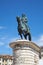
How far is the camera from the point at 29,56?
67.2 ft

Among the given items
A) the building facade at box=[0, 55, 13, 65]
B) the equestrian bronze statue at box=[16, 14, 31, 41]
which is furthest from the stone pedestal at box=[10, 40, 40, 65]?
the building facade at box=[0, 55, 13, 65]

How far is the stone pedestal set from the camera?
66.8 ft

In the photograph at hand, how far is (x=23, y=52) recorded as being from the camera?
2053 cm

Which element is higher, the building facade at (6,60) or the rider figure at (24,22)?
the building facade at (6,60)

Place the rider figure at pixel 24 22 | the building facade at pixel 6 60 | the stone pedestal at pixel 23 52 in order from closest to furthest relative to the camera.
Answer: the stone pedestal at pixel 23 52, the rider figure at pixel 24 22, the building facade at pixel 6 60

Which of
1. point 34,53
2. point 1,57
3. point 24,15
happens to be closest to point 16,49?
point 34,53

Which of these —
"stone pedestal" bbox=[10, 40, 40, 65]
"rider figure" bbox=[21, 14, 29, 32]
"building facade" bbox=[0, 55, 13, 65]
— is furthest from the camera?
Answer: "building facade" bbox=[0, 55, 13, 65]

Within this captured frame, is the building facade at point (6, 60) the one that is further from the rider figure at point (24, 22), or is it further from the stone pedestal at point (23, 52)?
the stone pedestal at point (23, 52)

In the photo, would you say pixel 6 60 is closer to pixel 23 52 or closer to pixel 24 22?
pixel 24 22

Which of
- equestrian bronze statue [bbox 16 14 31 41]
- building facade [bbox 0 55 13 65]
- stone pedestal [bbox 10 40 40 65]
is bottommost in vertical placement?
stone pedestal [bbox 10 40 40 65]

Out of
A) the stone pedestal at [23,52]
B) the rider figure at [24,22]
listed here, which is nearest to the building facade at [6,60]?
the rider figure at [24,22]

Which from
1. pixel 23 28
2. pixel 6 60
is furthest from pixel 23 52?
pixel 6 60

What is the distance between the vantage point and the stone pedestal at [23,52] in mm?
20359

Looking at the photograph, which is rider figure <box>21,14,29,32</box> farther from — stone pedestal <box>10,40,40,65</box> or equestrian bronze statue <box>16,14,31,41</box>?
stone pedestal <box>10,40,40,65</box>
